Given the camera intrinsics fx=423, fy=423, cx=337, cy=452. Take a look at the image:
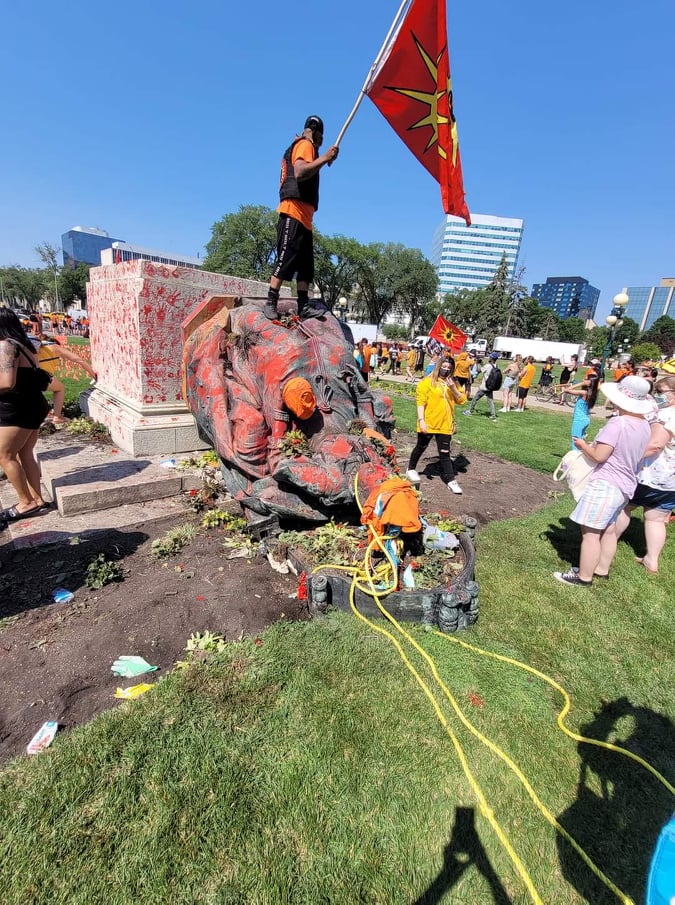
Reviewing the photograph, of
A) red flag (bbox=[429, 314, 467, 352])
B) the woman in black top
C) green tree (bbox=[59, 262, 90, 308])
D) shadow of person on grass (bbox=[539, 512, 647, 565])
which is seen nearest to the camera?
the woman in black top

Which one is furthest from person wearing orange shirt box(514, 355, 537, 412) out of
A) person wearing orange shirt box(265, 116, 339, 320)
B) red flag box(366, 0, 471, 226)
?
person wearing orange shirt box(265, 116, 339, 320)

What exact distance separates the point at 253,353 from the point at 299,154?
2.21 meters

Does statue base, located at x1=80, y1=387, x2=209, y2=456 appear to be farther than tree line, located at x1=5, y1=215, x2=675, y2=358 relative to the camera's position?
No

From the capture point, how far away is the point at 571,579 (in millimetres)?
4352

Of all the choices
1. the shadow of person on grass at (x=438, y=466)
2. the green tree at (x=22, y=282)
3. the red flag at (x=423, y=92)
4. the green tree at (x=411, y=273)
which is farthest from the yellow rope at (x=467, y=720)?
the green tree at (x=22, y=282)

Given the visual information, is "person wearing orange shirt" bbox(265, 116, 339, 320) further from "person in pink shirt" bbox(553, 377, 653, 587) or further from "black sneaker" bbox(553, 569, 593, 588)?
"black sneaker" bbox(553, 569, 593, 588)

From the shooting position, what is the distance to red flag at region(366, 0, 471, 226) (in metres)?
4.48

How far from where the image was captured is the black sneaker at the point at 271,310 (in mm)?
5191

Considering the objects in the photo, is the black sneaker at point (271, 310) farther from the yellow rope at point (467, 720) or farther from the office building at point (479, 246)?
the office building at point (479, 246)

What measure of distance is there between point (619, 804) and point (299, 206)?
19.3 feet

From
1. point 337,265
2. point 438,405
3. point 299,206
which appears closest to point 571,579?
point 438,405

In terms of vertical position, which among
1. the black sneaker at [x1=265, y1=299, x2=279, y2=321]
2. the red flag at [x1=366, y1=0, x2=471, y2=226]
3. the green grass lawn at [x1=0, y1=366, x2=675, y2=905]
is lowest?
the green grass lawn at [x1=0, y1=366, x2=675, y2=905]

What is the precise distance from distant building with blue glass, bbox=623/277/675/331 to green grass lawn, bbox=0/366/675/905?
168 metres

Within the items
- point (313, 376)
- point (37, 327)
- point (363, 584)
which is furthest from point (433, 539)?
point (37, 327)
